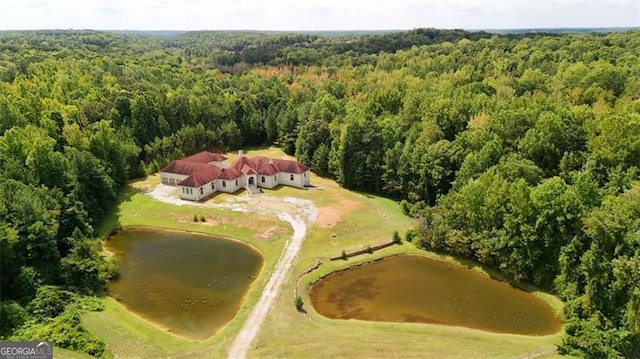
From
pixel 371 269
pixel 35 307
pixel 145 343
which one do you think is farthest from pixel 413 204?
pixel 35 307

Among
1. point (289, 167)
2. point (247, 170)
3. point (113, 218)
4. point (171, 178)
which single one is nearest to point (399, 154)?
point (289, 167)

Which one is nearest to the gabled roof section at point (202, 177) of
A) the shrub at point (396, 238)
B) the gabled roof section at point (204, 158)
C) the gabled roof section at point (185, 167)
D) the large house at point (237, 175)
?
the large house at point (237, 175)

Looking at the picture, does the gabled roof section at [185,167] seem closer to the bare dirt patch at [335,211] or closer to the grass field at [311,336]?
the bare dirt patch at [335,211]

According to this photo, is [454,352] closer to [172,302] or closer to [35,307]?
[172,302]

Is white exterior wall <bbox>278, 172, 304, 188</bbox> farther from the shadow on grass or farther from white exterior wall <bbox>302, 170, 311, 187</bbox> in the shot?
the shadow on grass

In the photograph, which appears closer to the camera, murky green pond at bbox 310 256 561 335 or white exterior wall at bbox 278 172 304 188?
murky green pond at bbox 310 256 561 335

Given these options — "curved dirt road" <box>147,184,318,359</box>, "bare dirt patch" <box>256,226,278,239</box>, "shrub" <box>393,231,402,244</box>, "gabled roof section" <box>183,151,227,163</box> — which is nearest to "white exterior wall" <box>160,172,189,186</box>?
"curved dirt road" <box>147,184,318,359</box>
